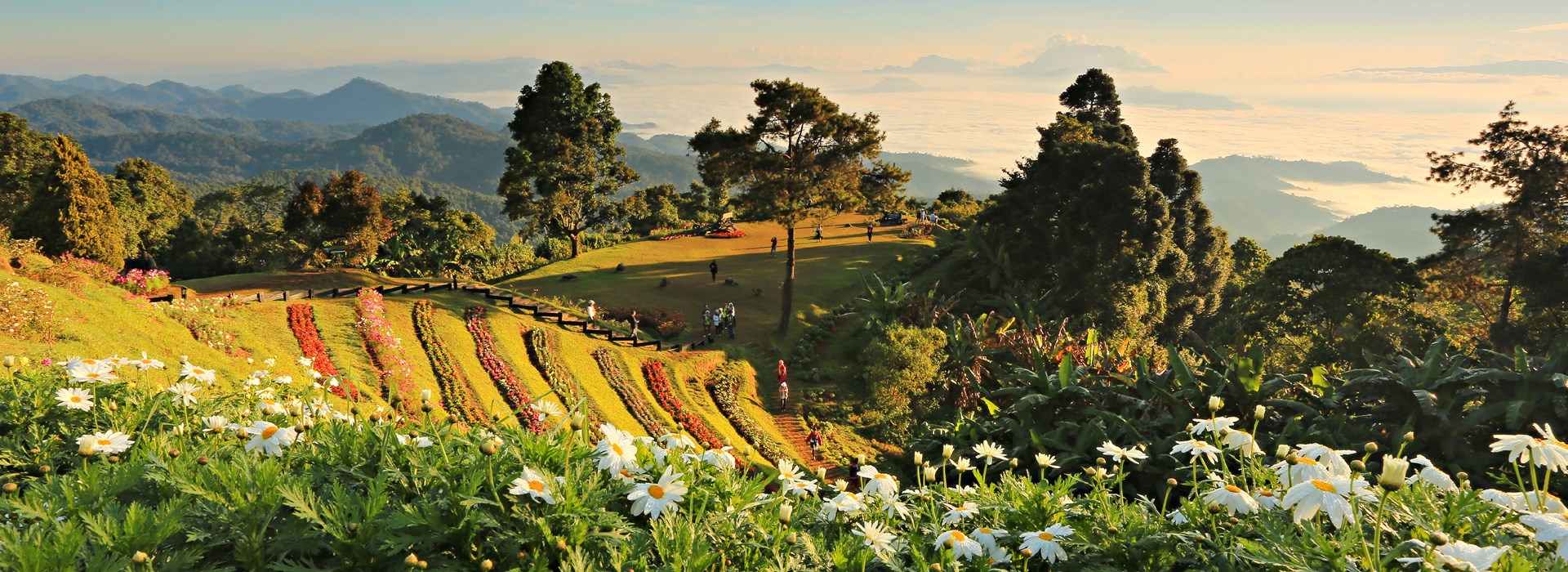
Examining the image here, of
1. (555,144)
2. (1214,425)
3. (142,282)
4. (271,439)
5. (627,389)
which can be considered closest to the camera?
(271,439)

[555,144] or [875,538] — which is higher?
[555,144]

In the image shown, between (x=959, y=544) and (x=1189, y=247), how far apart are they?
1238 inches

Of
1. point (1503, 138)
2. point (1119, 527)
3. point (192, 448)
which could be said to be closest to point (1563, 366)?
point (1119, 527)

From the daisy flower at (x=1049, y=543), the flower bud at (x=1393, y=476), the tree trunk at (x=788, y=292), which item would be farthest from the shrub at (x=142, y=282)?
the flower bud at (x=1393, y=476)

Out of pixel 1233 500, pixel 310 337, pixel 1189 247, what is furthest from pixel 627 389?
pixel 1189 247

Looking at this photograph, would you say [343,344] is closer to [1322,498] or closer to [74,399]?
[74,399]

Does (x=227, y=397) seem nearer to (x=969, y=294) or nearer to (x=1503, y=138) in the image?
(x=969, y=294)

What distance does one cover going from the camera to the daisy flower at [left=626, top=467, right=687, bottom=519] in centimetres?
379

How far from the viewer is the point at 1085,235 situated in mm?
28500

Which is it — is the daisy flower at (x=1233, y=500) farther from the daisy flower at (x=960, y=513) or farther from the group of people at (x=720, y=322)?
the group of people at (x=720, y=322)

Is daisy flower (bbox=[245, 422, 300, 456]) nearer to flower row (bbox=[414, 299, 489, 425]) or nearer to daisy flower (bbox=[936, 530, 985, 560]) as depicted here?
daisy flower (bbox=[936, 530, 985, 560])

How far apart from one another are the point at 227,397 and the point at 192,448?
1348 millimetres

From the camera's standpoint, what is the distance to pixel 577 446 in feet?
14.1

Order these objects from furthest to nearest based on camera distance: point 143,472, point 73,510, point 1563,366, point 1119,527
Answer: point 1563,366, point 1119,527, point 143,472, point 73,510
